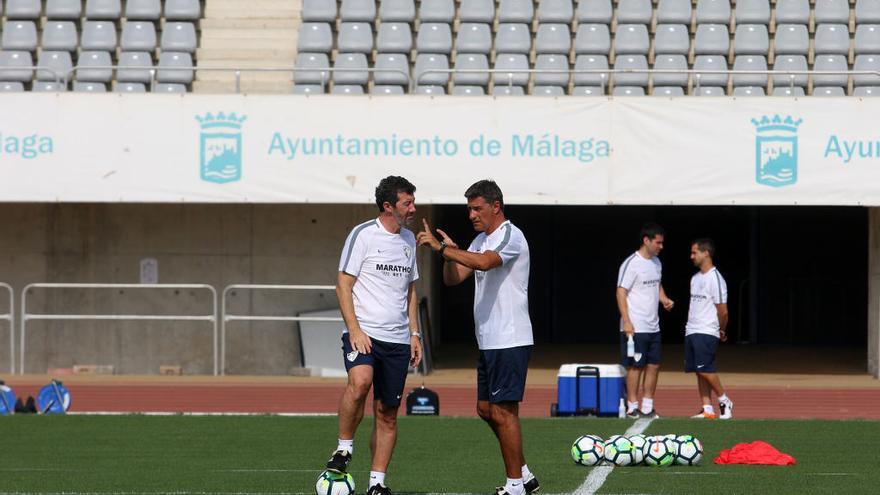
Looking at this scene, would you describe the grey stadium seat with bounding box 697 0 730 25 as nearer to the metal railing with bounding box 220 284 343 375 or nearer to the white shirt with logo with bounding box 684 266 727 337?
the metal railing with bounding box 220 284 343 375

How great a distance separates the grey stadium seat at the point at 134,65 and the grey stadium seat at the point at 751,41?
30.4 feet

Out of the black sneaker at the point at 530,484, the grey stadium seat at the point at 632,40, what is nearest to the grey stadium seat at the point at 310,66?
the grey stadium seat at the point at 632,40

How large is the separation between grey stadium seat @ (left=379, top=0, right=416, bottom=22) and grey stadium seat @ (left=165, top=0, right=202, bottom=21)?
3.07 metres

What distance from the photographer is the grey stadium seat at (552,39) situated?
22.7 metres

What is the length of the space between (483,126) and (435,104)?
2.27 feet

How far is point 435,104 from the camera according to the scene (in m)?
18.7

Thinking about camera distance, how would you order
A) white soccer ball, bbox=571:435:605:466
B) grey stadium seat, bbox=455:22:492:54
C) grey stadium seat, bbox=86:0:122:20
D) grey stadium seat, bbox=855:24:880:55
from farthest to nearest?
grey stadium seat, bbox=86:0:122:20 → grey stadium seat, bbox=455:22:492:54 → grey stadium seat, bbox=855:24:880:55 → white soccer ball, bbox=571:435:605:466

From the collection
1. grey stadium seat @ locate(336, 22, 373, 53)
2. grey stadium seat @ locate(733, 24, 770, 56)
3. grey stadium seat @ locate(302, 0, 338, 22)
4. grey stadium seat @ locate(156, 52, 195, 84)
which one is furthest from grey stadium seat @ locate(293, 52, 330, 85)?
grey stadium seat @ locate(733, 24, 770, 56)

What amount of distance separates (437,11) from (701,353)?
1001 cm

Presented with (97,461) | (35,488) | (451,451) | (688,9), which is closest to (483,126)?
(688,9)

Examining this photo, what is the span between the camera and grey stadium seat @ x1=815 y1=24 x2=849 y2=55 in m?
22.5

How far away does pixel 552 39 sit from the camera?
22750 mm

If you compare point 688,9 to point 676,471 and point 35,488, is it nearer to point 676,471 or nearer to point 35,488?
point 676,471

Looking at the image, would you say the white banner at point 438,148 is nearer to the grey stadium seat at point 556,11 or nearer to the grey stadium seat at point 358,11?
the grey stadium seat at point 358,11
